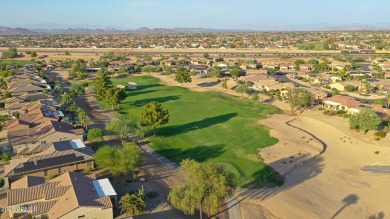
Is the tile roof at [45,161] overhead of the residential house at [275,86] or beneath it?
overhead

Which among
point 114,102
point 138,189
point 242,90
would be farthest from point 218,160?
point 242,90

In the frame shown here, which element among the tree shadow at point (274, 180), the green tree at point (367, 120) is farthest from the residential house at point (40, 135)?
the green tree at point (367, 120)

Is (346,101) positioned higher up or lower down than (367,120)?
lower down

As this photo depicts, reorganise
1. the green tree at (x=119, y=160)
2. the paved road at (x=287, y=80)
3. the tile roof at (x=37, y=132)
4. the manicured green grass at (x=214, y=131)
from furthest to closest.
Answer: the paved road at (x=287, y=80), the tile roof at (x=37, y=132), the manicured green grass at (x=214, y=131), the green tree at (x=119, y=160)

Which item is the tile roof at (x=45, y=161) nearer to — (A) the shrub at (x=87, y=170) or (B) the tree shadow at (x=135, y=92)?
(A) the shrub at (x=87, y=170)

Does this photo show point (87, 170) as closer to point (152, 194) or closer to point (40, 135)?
point (152, 194)

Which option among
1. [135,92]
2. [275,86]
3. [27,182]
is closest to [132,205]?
[27,182]

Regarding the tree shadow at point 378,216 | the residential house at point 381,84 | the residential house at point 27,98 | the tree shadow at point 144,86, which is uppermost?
the residential house at point 27,98
